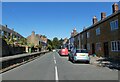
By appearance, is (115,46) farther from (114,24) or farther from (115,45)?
(114,24)

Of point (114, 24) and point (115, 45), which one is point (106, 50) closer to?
point (115, 45)

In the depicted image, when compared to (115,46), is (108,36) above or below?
above

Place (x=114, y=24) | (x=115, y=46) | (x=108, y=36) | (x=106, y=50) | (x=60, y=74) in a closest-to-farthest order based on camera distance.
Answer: (x=60, y=74) → (x=115, y=46) → (x=114, y=24) → (x=108, y=36) → (x=106, y=50)

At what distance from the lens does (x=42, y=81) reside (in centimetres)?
1089

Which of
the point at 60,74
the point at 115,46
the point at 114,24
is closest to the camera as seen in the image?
the point at 60,74

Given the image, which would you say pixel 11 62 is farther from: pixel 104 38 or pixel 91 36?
pixel 91 36

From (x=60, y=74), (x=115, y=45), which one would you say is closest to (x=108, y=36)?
(x=115, y=45)

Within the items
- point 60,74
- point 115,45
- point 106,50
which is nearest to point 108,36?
point 106,50

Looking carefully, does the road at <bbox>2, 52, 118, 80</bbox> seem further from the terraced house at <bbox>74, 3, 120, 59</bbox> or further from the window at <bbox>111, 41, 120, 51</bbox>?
the terraced house at <bbox>74, 3, 120, 59</bbox>

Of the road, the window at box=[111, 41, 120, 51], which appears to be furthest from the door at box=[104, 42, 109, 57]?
the road

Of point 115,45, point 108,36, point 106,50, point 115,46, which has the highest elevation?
point 108,36

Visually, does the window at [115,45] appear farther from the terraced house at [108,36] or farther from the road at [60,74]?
the road at [60,74]

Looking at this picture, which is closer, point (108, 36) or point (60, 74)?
point (60, 74)

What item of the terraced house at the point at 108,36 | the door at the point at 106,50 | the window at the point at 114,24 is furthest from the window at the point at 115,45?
the door at the point at 106,50
